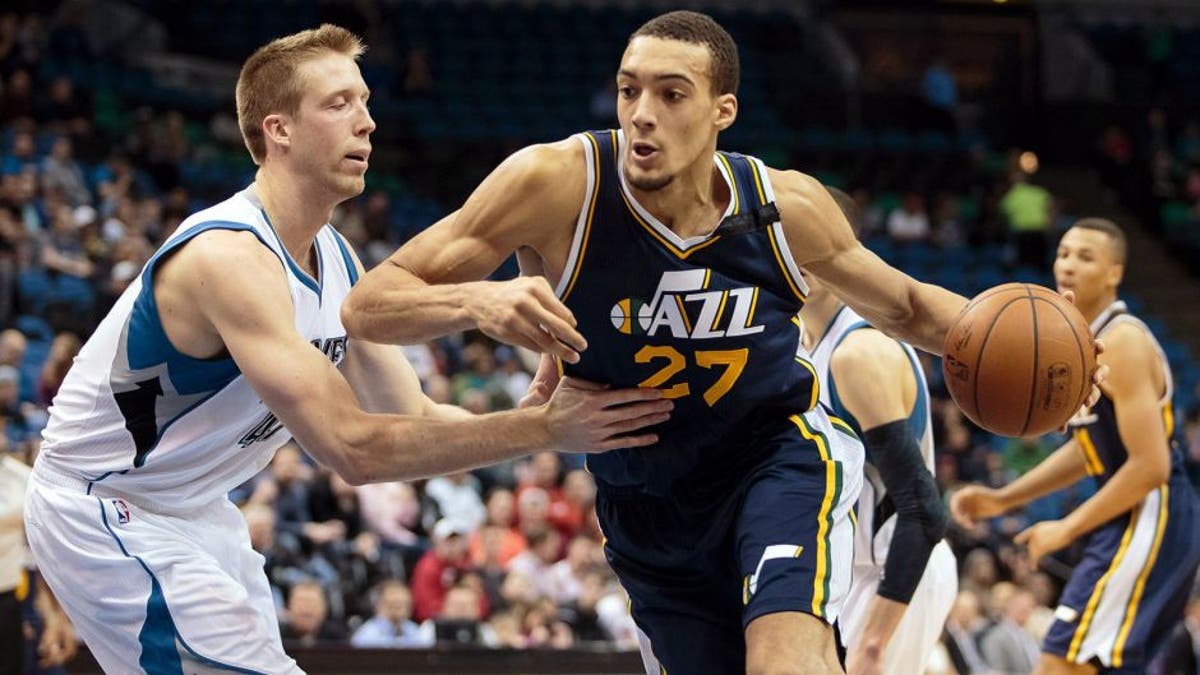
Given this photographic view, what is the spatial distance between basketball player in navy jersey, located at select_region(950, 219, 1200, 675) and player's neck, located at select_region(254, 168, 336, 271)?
304 cm

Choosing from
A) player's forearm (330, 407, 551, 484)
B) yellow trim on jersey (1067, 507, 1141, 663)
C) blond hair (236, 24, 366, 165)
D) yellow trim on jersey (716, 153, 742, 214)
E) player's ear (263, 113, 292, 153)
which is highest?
blond hair (236, 24, 366, 165)

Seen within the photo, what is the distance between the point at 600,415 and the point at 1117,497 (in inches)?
114

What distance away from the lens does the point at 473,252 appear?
3.77 metres

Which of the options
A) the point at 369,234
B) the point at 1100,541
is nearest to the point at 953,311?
the point at 1100,541

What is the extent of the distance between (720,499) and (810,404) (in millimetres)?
363

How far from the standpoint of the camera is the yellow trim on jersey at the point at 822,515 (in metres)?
3.82

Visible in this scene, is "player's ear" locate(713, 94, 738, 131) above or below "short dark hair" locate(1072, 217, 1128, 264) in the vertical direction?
above

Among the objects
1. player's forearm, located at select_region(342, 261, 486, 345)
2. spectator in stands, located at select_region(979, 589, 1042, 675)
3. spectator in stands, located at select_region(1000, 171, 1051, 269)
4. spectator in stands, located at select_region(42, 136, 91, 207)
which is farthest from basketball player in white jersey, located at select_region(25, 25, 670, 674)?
spectator in stands, located at select_region(1000, 171, 1051, 269)

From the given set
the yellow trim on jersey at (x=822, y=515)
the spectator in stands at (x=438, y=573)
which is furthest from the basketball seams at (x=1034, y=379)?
the spectator in stands at (x=438, y=573)

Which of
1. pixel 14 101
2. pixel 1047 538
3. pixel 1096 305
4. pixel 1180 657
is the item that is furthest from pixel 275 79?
pixel 14 101

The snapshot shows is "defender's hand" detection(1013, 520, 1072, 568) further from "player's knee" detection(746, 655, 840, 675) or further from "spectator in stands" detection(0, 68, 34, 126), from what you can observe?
"spectator in stands" detection(0, 68, 34, 126)

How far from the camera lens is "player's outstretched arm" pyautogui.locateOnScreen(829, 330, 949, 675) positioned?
4.93m

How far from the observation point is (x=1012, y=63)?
23.0 meters

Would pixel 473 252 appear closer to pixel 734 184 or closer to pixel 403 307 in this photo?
pixel 403 307
